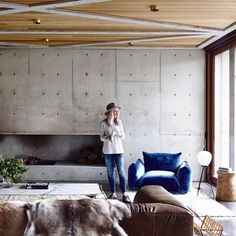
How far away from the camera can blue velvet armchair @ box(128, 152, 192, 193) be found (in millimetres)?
7832

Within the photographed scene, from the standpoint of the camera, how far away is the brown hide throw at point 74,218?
9.27 ft

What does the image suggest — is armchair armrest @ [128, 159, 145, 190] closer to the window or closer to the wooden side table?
the wooden side table

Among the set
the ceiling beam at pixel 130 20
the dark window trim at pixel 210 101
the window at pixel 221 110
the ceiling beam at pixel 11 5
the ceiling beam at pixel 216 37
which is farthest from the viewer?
the dark window trim at pixel 210 101

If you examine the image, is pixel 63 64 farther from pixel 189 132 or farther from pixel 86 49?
pixel 189 132

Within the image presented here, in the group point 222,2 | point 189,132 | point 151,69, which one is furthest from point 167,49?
point 222,2

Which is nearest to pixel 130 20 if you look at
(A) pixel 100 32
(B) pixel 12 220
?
(A) pixel 100 32

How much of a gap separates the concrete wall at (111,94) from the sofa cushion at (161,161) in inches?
37.9

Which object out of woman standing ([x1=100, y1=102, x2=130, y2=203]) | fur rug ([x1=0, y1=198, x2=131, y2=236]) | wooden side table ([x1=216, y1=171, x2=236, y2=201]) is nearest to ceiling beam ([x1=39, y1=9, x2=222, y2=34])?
woman standing ([x1=100, y1=102, x2=130, y2=203])

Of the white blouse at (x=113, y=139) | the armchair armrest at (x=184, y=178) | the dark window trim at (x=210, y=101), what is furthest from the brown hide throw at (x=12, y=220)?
the dark window trim at (x=210, y=101)

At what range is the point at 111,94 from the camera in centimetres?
Answer: 934

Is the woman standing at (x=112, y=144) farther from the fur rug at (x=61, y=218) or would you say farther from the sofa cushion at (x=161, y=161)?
the fur rug at (x=61, y=218)

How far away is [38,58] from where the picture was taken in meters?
9.33

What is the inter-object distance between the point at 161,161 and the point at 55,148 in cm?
259

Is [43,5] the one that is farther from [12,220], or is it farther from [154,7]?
[12,220]
